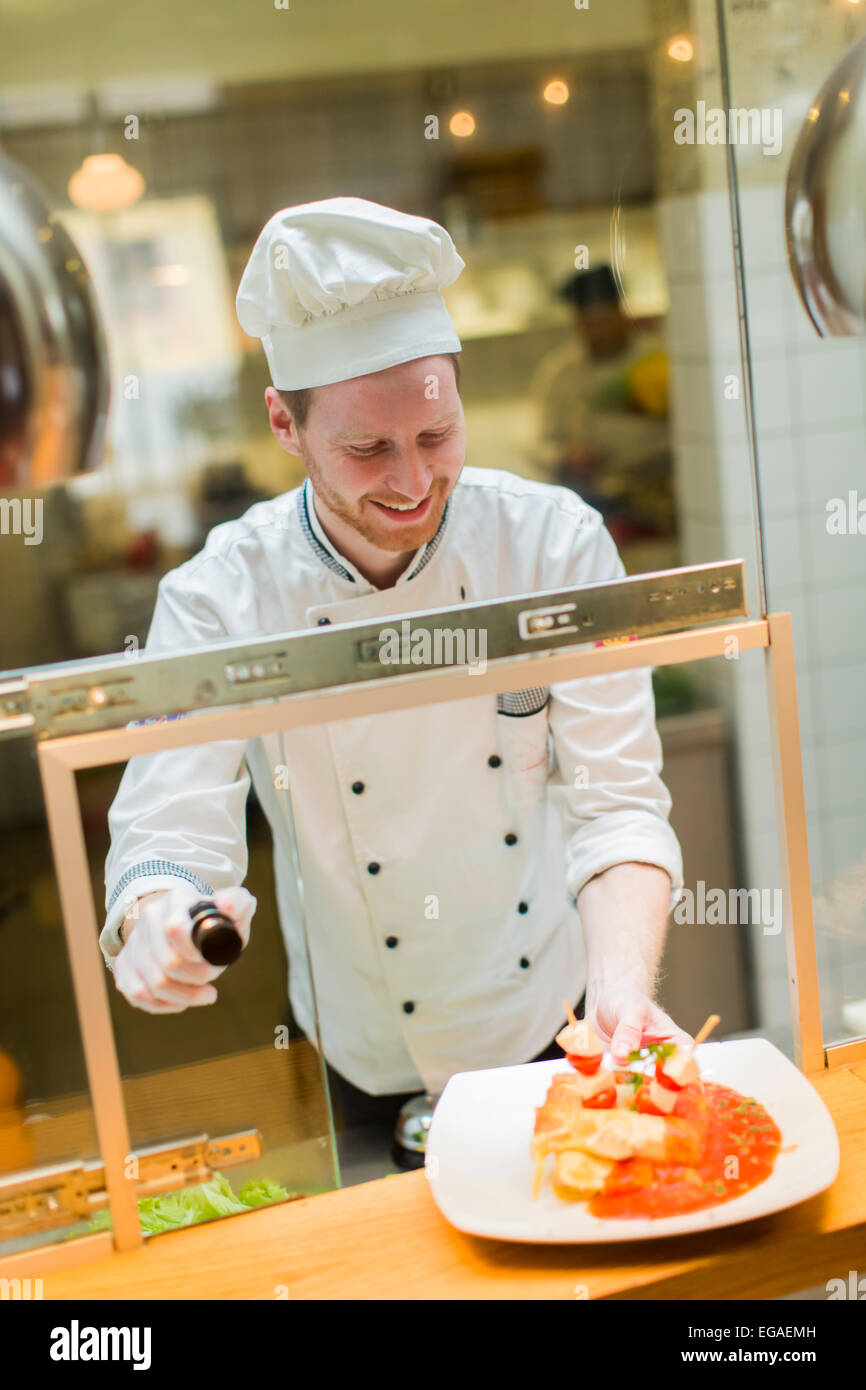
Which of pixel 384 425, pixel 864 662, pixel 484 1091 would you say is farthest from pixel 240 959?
Result: pixel 864 662

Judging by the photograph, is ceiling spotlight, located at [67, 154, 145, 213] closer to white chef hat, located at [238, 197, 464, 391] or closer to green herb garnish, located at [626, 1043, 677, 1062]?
white chef hat, located at [238, 197, 464, 391]

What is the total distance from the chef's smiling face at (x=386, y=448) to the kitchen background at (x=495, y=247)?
546 mm

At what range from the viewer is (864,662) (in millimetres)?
1394

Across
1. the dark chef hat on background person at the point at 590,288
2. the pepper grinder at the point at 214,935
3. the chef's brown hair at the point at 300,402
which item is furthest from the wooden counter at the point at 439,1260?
the dark chef hat on background person at the point at 590,288

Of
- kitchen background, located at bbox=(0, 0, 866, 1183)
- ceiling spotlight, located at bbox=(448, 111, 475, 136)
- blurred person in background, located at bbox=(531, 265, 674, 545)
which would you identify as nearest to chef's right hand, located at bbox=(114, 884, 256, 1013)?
kitchen background, located at bbox=(0, 0, 866, 1183)

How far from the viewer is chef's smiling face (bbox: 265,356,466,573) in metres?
1.08

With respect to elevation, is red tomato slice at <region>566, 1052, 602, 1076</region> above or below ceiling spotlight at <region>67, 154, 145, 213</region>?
below

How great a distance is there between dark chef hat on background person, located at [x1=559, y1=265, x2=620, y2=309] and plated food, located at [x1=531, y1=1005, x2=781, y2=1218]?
97.8 inches

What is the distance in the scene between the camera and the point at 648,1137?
97cm

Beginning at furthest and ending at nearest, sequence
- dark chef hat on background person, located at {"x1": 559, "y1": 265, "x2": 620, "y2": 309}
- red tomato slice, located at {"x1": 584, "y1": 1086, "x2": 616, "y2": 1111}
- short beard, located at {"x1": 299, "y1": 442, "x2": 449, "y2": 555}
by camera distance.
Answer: dark chef hat on background person, located at {"x1": 559, "y1": 265, "x2": 620, "y2": 309} < short beard, located at {"x1": 299, "y1": 442, "x2": 449, "y2": 555} < red tomato slice, located at {"x1": 584, "y1": 1086, "x2": 616, "y2": 1111}

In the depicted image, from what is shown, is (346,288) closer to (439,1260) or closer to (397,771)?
(397,771)

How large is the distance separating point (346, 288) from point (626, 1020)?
0.70 metres

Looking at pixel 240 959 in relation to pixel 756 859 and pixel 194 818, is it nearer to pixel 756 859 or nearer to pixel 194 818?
pixel 194 818

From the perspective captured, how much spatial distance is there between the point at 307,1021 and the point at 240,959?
3.2 inches
